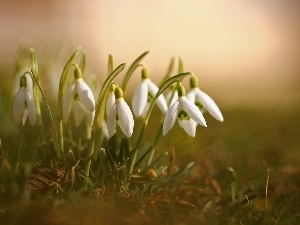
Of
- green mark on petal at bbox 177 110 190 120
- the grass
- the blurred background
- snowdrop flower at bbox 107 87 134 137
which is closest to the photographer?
the grass

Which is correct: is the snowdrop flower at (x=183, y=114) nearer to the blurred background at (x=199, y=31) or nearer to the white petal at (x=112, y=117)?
the white petal at (x=112, y=117)

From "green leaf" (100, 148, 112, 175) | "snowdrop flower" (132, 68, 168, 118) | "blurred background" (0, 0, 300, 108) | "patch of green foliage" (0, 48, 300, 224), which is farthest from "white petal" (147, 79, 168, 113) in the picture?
"blurred background" (0, 0, 300, 108)

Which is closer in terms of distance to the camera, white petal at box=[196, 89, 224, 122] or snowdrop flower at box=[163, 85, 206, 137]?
snowdrop flower at box=[163, 85, 206, 137]

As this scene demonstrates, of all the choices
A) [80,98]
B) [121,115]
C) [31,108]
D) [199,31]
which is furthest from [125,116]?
[199,31]

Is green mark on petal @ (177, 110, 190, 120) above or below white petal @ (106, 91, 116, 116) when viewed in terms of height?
below

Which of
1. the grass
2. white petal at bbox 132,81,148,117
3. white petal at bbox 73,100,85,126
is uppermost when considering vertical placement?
white petal at bbox 132,81,148,117

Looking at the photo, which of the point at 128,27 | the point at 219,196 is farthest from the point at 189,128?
the point at 128,27

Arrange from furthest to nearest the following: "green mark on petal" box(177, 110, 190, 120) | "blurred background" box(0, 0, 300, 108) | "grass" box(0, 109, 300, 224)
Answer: "blurred background" box(0, 0, 300, 108)
"green mark on petal" box(177, 110, 190, 120)
"grass" box(0, 109, 300, 224)

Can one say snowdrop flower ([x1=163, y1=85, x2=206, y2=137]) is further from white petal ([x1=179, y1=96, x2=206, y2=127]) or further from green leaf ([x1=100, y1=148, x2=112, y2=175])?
green leaf ([x1=100, y1=148, x2=112, y2=175])

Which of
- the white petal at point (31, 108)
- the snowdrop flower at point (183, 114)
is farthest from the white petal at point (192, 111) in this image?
the white petal at point (31, 108)
